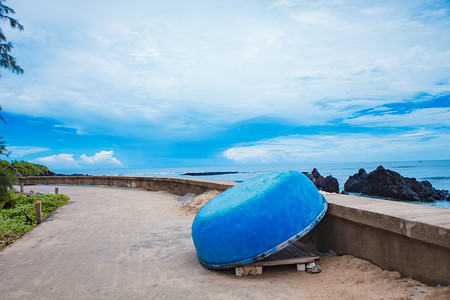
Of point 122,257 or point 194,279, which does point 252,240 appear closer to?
point 194,279

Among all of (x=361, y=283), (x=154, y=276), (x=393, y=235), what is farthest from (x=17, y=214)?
(x=393, y=235)

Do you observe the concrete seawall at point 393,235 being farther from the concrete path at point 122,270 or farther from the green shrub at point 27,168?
the green shrub at point 27,168

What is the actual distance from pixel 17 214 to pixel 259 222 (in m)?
10.2

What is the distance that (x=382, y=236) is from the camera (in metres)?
3.65

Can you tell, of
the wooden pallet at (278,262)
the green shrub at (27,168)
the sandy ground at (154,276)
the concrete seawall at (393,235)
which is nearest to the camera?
the concrete seawall at (393,235)

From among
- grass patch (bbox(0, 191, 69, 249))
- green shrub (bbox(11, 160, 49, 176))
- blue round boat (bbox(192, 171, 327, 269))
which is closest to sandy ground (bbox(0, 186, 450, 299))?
blue round boat (bbox(192, 171, 327, 269))

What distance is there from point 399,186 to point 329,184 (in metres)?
4.92

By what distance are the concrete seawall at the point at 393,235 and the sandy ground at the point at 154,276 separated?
139mm

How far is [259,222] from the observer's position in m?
3.85

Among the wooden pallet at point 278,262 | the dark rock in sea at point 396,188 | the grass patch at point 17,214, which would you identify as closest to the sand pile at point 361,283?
the wooden pallet at point 278,262

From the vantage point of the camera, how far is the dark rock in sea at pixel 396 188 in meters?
21.7

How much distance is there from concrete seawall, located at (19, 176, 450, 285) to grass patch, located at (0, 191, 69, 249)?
267 inches

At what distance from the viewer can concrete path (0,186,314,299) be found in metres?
3.67

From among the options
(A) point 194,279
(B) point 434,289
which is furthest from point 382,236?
(A) point 194,279
